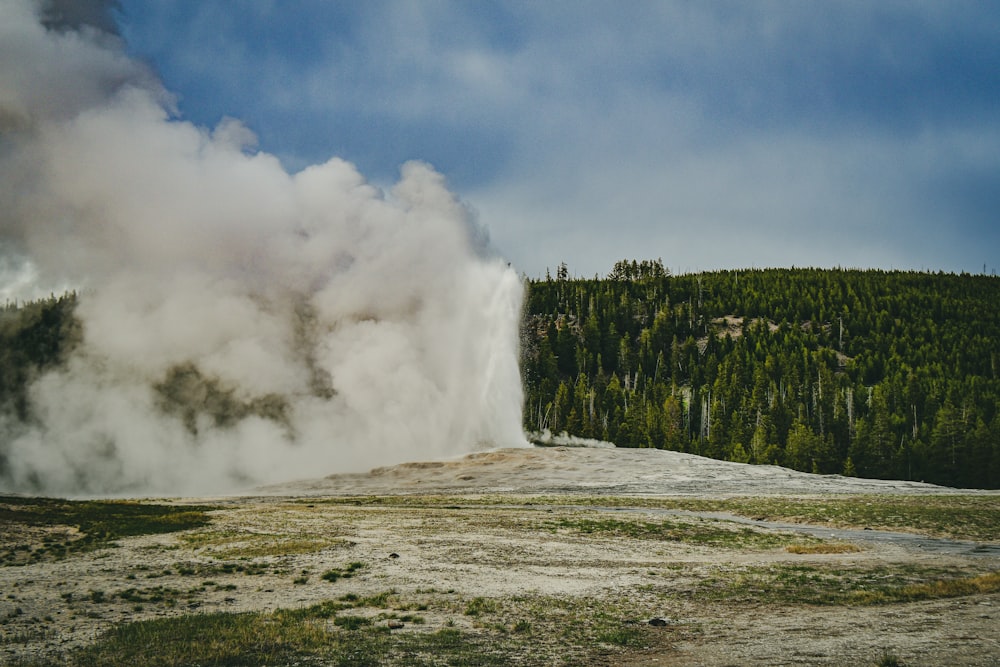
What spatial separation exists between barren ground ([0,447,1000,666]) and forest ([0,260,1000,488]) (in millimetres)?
54616

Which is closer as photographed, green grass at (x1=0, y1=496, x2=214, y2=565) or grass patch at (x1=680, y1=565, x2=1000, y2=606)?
grass patch at (x1=680, y1=565, x2=1000, y2=606)

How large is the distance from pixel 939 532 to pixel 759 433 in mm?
68387

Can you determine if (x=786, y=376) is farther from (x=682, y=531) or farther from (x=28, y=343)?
(x=28, y=343)

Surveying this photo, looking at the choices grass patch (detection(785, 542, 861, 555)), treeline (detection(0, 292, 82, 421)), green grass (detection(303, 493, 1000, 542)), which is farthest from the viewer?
treeline (detection(0, 292, 82, 421))

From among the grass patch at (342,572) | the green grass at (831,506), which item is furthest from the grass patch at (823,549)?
the grass patch at (342,572)

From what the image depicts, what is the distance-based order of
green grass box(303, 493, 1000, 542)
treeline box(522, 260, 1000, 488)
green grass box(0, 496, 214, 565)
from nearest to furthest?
green grass box(0, 496, 214, 565)
green grass box(303, 493, 1000, 542)
treeline box(522, 260, 1000, 488)

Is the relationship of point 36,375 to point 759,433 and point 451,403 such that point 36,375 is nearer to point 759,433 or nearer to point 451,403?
point 451,403

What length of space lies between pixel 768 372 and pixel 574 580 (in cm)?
12823

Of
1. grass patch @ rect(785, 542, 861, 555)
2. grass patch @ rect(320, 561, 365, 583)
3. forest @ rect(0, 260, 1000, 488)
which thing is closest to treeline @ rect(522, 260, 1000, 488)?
forest @ rect(0, 260, 1000, 488)

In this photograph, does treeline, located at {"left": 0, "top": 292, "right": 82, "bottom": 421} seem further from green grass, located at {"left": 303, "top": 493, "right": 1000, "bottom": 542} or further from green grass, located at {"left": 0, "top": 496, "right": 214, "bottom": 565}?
green grass, located at {"left": 303, "top": 493, "right": 1000, "bottom": 542}

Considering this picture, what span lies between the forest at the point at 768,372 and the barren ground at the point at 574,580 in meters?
54.6

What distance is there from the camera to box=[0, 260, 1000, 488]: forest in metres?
96.8

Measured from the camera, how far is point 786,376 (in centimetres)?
13512

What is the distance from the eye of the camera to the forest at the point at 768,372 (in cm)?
9675
